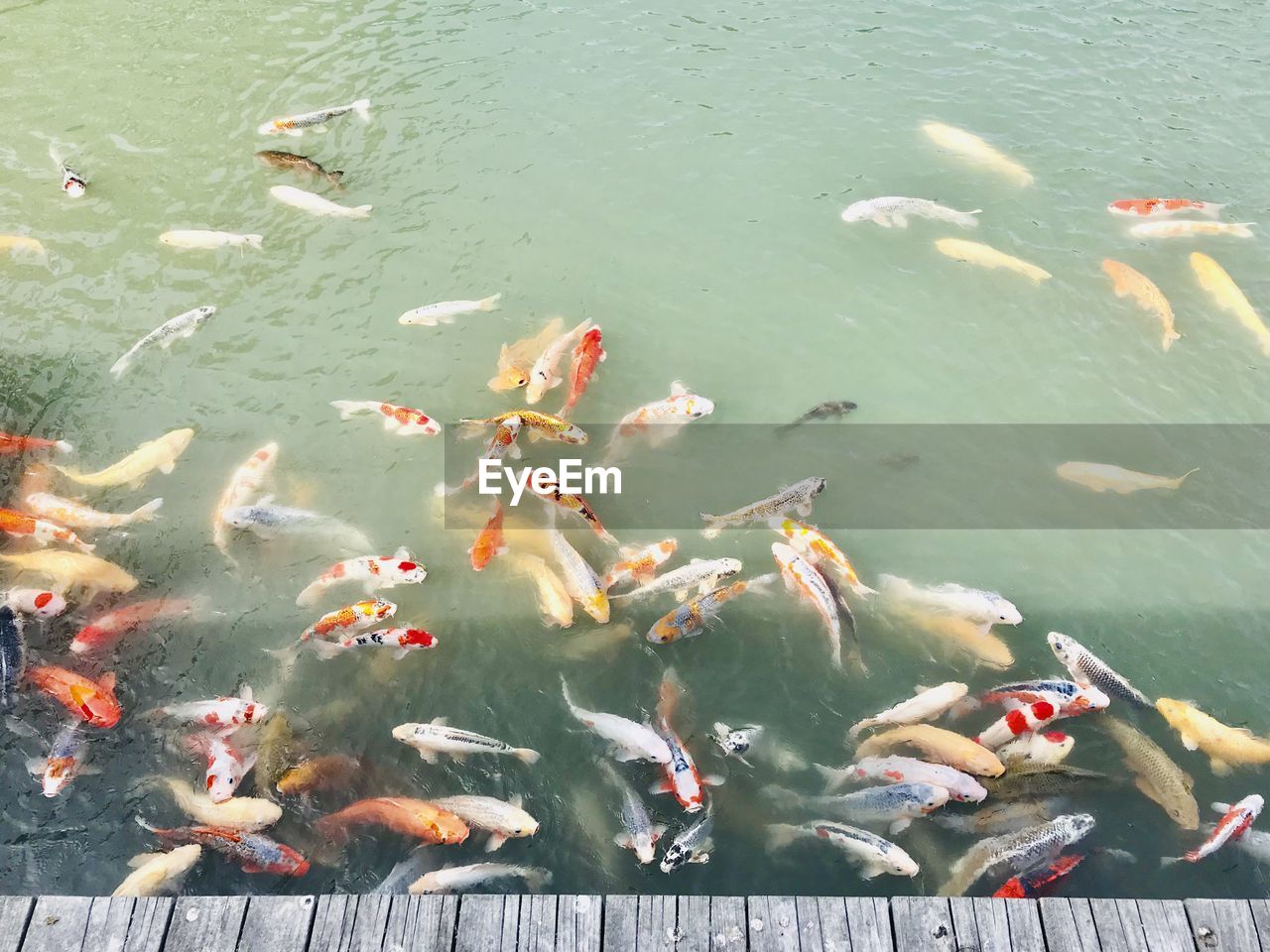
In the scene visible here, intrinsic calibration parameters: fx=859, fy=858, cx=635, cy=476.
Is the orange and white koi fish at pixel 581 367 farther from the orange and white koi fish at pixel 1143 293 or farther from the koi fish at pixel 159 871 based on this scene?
the orange and white koi fish at pixel 1143 293

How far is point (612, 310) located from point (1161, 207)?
608 cm

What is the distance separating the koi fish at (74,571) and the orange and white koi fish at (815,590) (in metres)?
4.94

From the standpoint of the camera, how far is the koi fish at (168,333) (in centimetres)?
815

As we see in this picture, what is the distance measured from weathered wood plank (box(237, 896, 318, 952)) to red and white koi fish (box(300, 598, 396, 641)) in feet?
7.13

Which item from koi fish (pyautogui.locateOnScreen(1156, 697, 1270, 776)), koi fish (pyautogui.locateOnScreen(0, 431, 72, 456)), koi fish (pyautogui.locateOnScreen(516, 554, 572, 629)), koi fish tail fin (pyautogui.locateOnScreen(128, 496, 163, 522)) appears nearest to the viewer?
koi fish (pyautogui.locateOnScreen(1156, 697, 1270, 776))

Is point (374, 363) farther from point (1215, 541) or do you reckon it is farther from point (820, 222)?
point (1215, 541)

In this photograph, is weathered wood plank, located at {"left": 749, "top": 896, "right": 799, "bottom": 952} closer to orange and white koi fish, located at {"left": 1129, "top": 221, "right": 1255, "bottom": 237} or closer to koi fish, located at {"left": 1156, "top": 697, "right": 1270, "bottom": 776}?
koi fish, located at {"left": 1156, "top": 697, "right": 1270, "bottom": 776}

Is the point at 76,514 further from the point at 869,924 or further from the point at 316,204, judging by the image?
the point at 869,924

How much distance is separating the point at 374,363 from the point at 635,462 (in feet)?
9.15

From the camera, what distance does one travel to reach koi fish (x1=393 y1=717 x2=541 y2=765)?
18.2 feet

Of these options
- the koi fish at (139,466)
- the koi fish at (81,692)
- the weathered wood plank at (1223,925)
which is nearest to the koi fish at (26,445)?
the koi fish at (139,466)

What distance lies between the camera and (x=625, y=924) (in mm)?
4168

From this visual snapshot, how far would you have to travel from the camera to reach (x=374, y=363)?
326 inches

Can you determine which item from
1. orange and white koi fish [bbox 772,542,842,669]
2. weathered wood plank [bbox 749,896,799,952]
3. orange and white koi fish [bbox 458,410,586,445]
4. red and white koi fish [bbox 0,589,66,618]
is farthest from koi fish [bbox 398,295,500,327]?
weathered wood plank [bbox 749,896,799,952]
